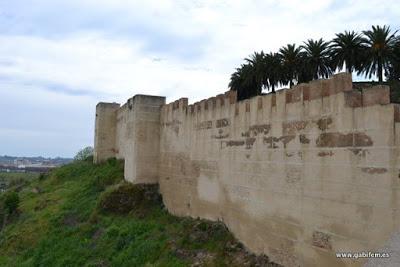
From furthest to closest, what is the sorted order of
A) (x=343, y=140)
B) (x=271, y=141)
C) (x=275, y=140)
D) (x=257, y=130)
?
1. (x=257, y=130)
2. (x=271, y=141)
3. (x=275, y=140)
4. (x=343, y=140)

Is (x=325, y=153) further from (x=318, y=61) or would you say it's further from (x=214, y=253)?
(x=318, y=61)

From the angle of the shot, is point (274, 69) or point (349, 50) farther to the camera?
point (274, 69)

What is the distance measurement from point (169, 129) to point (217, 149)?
3375mm

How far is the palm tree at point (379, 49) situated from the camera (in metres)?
22.3

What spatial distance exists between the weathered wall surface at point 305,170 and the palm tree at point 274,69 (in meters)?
17.5

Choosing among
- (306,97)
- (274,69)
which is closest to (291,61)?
(274,69)

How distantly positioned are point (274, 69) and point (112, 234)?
18.5m

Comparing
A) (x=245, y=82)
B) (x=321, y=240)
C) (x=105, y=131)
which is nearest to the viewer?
(x=321, y=240)

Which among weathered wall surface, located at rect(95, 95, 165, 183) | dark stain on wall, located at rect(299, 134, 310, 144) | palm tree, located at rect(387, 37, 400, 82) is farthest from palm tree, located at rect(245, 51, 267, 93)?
dark stain on wall, located at rect(299, 134, 310, 144)

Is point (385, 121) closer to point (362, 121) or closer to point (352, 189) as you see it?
point (362, 121)

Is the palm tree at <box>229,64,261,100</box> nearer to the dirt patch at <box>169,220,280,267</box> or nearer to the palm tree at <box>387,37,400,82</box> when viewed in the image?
the palm tree at <box>387,37,400,82</box>

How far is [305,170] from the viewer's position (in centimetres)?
662

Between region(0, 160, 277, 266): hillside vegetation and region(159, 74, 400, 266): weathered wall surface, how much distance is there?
0.65 meters

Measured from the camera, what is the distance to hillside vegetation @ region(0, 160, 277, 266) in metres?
9.03
